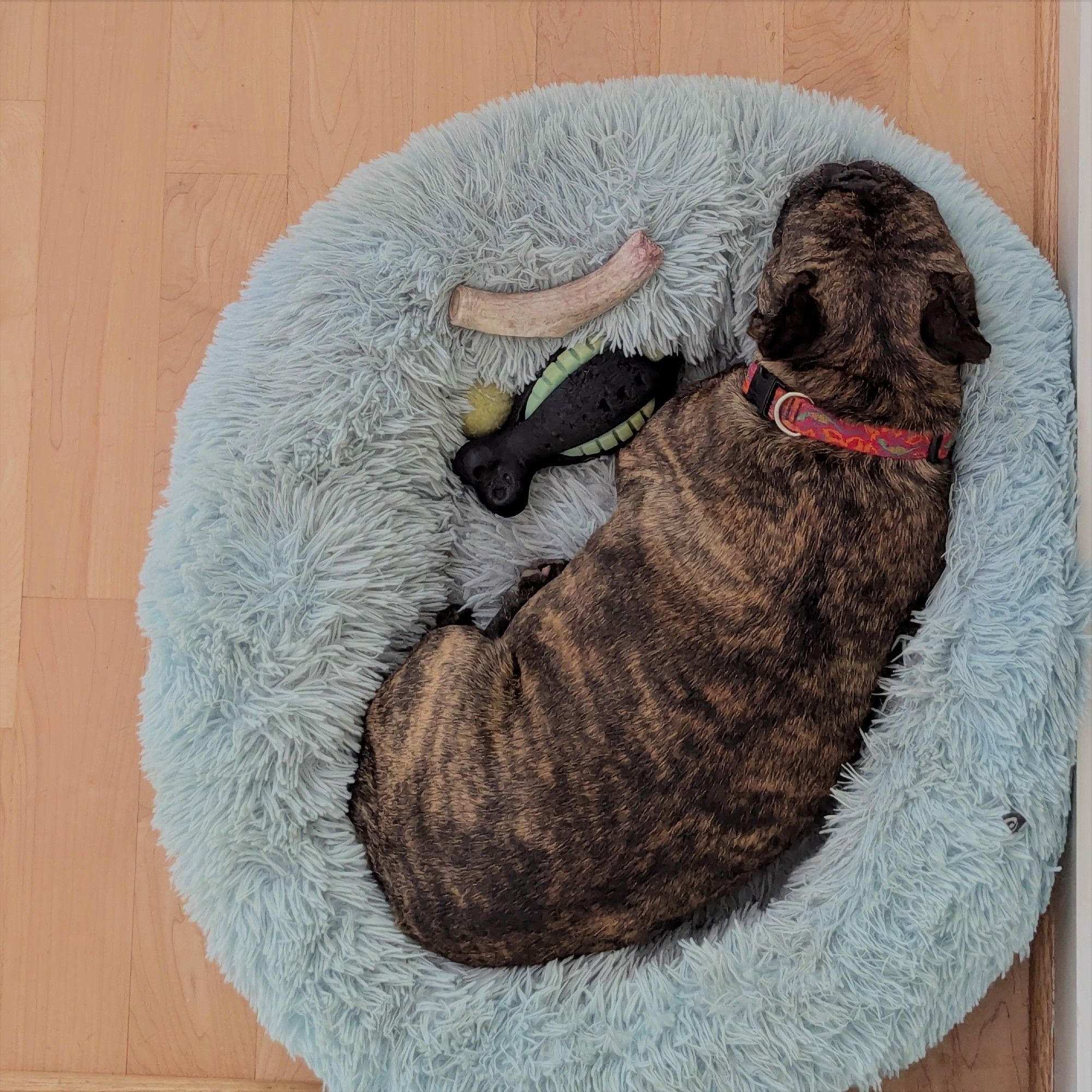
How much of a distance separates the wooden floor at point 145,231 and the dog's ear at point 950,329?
2.06 feet

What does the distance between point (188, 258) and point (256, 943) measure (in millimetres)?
1455

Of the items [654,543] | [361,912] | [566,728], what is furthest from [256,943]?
[654,543]

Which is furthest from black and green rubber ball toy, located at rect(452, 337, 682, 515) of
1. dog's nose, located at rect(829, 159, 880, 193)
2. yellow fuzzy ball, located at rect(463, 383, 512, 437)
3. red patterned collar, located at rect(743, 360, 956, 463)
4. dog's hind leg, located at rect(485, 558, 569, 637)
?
dog's nose, located at rect(829, 159, 880, 193)

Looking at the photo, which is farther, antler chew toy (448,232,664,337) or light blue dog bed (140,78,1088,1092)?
antler chew toy (448,232,664,337)

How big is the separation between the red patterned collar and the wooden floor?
2.53 ft

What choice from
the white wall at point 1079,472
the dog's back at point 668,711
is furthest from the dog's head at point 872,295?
the white wall at point 1079,472

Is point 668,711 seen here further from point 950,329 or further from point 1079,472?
point 1079,472

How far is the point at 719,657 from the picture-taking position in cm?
167

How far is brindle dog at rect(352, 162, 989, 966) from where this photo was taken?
65.7 inches

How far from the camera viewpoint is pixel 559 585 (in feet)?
6.11

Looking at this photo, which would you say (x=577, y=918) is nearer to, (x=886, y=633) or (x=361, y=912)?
(x=361, y=912)

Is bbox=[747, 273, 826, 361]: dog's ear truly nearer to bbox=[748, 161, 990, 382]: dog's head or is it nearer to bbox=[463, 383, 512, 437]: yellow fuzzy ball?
bbox=[748, 161, 990, 382]: dog's head

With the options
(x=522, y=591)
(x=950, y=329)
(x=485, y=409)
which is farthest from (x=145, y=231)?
(x=950, y=329)

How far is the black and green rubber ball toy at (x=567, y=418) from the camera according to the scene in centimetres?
201
